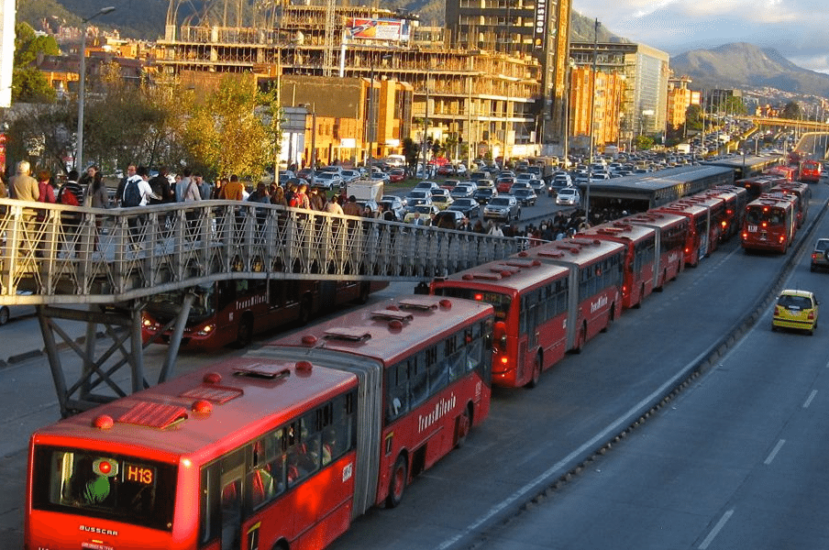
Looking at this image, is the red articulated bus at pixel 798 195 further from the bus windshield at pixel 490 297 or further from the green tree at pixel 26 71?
the bus windshield at pixel 490 297

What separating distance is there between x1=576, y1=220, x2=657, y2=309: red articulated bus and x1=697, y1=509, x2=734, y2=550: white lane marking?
67.4 ft

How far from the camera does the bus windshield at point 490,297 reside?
2569 cm

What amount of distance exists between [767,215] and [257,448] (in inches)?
1942

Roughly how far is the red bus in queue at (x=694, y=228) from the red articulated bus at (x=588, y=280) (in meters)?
14.9

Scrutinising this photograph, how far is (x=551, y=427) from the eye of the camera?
79.3ft

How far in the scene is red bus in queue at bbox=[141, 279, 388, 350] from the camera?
28.2 meters

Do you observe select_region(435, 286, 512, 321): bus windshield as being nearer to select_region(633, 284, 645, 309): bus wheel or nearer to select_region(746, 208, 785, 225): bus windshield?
select_region(633, 284, 645, 309): bus wheel

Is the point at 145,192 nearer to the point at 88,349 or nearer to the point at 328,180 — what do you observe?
the point at 88,349

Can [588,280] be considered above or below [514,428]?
above

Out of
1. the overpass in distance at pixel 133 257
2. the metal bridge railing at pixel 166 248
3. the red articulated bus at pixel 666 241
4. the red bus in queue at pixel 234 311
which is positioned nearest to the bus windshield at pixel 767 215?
the red articulated bus at pixel 666 241

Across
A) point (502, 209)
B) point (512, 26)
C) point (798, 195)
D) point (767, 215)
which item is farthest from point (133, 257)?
point (512, 26)

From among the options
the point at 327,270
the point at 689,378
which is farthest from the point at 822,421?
the point at 327,270

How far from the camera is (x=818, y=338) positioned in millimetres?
37531

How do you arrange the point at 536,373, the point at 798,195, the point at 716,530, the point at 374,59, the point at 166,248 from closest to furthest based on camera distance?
1. the point at 716,530
2. the point at 166,248
3. the point at 536,373
4. the point at 798,195
5. the point at 374,59
